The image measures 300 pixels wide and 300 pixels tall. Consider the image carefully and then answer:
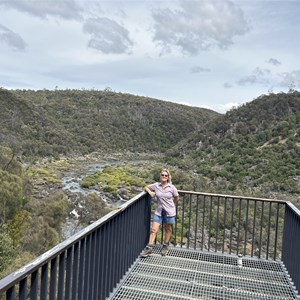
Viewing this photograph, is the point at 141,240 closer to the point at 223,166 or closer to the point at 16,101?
the point at 223,166

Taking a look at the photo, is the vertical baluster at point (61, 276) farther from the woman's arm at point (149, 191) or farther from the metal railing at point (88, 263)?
the woman's arm at point (149, 191)

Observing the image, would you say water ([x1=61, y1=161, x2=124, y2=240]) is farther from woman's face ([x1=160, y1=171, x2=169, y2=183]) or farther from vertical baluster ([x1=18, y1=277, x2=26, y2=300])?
vertical baluster ([x1=18, y1=277, x2=26, y2=300])

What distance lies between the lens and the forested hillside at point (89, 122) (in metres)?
59.2

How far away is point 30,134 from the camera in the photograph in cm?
5909

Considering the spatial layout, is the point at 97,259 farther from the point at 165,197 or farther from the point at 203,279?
the point at 165,197

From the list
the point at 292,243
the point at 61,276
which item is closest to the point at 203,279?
the point at 292,243

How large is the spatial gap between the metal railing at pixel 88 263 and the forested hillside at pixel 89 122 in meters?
47.1

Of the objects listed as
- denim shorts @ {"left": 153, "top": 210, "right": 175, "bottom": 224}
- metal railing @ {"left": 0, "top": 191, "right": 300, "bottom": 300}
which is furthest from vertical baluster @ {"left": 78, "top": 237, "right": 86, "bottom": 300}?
denim shorts @ {"left": 153, "top": 210, "right": 175, "bottom": 224}

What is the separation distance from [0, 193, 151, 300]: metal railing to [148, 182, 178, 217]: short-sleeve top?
0.25 m

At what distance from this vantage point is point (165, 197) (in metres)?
5.36

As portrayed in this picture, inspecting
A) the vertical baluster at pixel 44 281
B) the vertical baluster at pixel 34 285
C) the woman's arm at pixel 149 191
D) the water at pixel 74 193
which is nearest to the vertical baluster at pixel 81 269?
the vertical baluster at pixel 44 281

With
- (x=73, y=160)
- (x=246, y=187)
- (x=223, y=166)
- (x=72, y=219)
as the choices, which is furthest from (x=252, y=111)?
(x=73, y=160)

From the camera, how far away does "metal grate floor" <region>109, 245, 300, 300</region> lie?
404 centimetres

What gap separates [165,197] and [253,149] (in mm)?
27949
